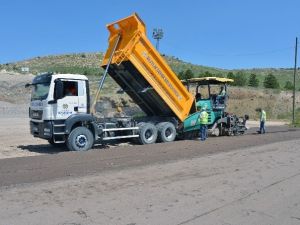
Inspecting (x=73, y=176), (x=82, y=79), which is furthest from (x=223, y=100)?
(x=73, y=176)

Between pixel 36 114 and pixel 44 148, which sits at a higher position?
pixel 36 114

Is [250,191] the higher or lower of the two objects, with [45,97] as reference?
lower

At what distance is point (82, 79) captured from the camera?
52.4 feet

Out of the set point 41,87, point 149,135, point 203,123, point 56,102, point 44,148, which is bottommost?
point 44,148

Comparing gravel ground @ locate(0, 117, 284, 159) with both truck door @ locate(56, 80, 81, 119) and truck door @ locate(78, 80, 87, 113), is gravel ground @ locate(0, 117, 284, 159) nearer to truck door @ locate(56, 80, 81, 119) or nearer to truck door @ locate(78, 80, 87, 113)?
truck door @ locate(56, 80, 81, 119)

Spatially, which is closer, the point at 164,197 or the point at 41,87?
the point at 164,197

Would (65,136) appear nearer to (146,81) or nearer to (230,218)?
(146,81)

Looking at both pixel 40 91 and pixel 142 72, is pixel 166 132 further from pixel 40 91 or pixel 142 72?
pixel 40 91

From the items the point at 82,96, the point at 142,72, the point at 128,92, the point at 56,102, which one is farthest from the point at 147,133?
the point at 56,102

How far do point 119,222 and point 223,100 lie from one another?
1607 centimetres

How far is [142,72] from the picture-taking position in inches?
691

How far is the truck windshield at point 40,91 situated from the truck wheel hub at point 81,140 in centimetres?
182

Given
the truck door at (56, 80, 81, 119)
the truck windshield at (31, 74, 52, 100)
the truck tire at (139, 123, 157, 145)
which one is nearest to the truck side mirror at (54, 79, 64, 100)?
the truck door at (56, 80, 81, 119)

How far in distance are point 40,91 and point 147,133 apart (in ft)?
16.5
